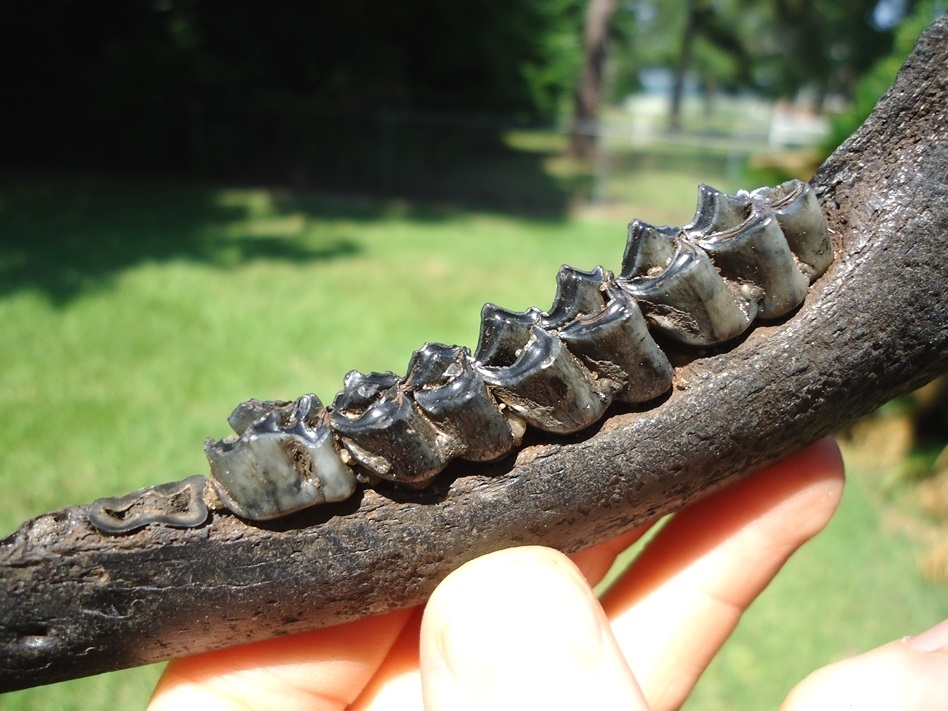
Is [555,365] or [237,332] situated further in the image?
[237,332]

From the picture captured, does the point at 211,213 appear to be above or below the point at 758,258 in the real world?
above

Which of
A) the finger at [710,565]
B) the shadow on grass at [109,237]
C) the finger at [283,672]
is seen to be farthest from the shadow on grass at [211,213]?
the finger at [710,565]

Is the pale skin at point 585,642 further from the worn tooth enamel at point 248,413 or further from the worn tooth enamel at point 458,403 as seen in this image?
the worn tooth enamel at point 248,413

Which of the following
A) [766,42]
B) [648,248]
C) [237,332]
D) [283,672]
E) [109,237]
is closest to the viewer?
[648,248]

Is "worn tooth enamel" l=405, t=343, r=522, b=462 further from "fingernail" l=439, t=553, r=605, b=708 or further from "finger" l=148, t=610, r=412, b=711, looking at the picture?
"finger" l=148, t=610, r=412, b=711

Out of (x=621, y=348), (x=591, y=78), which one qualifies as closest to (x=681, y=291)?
(x=621, y=348)

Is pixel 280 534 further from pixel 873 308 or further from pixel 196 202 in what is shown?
pixel 196 202

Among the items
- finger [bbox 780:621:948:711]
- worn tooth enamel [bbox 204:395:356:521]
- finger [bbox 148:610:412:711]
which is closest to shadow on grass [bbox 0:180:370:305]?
finger [bbox 148:610:412:711]

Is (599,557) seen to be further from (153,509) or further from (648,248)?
(153,509)

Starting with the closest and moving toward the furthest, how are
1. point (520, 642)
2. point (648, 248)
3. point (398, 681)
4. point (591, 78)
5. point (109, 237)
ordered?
point (520, 642) → point (648, 248) → point (398, 681) → point (109, 237) → point (591, 78)
